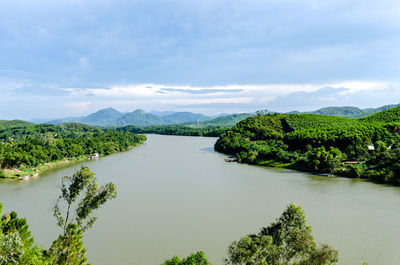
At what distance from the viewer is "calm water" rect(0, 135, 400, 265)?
12.9 metres

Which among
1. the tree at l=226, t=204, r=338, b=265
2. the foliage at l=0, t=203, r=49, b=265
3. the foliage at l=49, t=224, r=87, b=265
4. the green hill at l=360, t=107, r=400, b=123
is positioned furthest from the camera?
the green hill at l=360, t=107, r=400, b=123

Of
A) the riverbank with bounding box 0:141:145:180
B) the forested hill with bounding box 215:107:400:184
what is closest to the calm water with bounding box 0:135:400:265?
the riverbank with bounding box 0:141:145:180

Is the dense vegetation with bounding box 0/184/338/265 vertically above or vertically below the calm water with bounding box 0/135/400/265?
above

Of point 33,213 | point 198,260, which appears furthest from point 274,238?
point 33,213

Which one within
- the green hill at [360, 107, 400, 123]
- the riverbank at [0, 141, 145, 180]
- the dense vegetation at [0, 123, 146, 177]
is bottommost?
the riverbank at [0, 141, 145, 180]

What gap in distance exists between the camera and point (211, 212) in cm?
1780

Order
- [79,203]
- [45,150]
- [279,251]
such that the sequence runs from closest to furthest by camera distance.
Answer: [279,251], [79,203], [45,150]

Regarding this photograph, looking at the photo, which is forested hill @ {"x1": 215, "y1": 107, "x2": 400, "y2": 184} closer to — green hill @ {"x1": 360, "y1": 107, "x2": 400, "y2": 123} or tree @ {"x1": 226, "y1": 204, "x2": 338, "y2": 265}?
green hill @ {"x1": 360, "y1": 107, "x2": 400, "y2": 123}

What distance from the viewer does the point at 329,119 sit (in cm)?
6375

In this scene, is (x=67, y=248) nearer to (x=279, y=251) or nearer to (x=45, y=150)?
(x=279, y=251)

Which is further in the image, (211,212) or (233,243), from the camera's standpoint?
(211,212)

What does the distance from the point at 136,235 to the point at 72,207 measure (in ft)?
23.0

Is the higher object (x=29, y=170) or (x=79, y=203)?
(x=79, y=203)

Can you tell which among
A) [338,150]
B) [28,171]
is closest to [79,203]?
[28,171]
